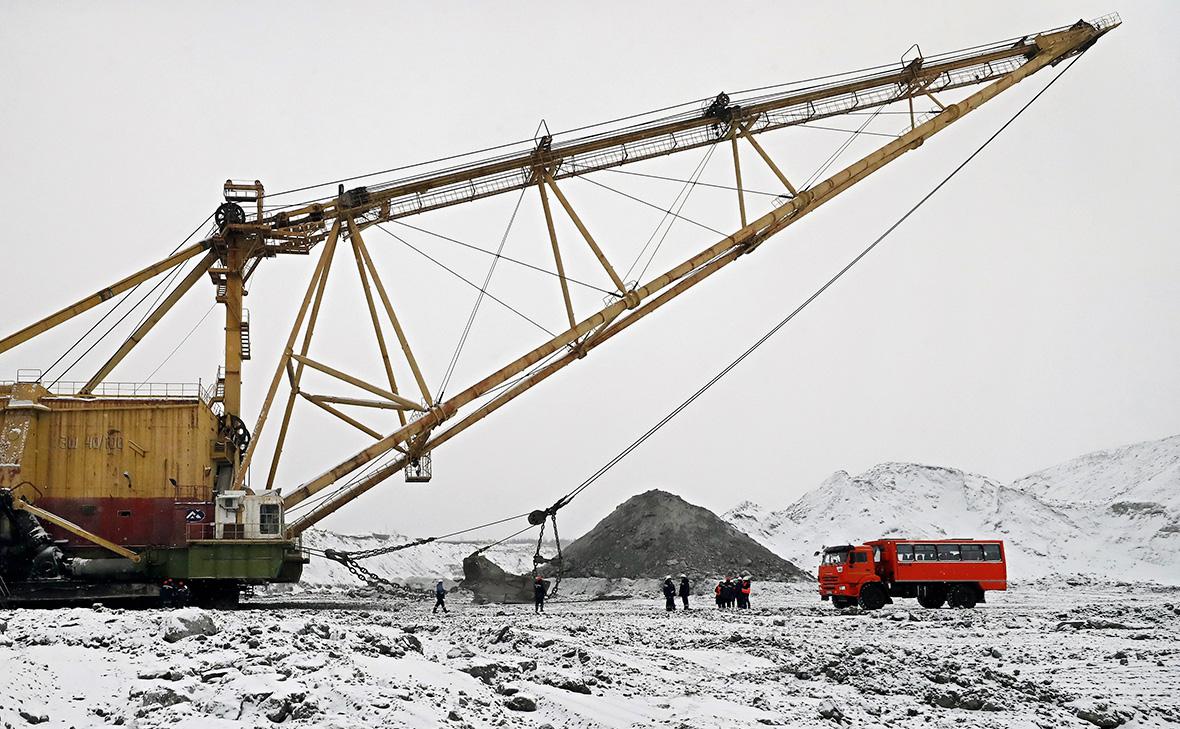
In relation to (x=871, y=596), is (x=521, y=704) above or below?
above

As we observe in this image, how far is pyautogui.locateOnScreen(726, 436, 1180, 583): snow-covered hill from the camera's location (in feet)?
181

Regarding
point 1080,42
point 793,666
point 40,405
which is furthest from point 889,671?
point 1080,42

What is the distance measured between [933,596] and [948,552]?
1399mm

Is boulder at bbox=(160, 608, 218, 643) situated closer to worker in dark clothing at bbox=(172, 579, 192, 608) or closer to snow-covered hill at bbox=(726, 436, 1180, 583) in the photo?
worker in dark clothing at bbox=(172, 579, 192, 608)

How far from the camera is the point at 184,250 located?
82.3 feet

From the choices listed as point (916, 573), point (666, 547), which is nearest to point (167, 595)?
point (916, 573)

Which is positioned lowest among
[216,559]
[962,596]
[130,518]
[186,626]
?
[962,596]

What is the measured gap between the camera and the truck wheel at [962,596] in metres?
29.8

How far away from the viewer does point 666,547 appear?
150ft

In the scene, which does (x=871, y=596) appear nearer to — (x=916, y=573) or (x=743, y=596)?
(x=916, y=573)

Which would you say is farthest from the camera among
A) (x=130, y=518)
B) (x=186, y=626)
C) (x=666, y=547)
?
(x=666, y=547)

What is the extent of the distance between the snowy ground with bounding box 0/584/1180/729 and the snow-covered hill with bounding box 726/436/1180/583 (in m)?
37.5

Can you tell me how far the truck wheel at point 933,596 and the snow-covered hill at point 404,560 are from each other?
36.4m

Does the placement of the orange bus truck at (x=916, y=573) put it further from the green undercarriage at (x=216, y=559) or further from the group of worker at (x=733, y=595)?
the green undercarriage at (x=216, y=559)
